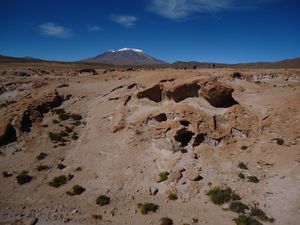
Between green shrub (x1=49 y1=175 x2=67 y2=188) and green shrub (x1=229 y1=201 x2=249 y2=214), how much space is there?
11.3 meters

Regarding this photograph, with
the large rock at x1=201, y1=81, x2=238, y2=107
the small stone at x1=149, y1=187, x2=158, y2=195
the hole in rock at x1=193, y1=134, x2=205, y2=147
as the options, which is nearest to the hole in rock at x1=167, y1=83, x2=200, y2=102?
the large rock at x1=201, y1=81, x2=238, y2=107

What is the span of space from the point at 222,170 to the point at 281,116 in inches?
242

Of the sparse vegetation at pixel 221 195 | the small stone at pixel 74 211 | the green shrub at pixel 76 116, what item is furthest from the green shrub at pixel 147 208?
the green shrub at pixel 76 116

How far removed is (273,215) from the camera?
57.5ft

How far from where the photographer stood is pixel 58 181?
2238 centimetres

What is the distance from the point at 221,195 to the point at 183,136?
5.93 meters

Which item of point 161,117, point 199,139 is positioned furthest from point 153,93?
point 199,139

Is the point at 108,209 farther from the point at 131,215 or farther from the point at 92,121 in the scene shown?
the point at 92,121

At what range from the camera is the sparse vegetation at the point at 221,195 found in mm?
19125

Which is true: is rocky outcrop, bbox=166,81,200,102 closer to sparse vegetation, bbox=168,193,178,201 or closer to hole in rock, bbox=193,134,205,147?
hole in rock, bbox=193,134,205,147

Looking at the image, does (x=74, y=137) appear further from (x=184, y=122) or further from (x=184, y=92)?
(x=184, y=92)

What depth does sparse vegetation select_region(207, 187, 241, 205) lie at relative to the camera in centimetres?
1912

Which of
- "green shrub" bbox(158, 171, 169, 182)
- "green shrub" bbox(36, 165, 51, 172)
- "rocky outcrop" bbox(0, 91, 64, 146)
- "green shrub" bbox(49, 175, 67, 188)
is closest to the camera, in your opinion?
"green shrub" bbox(158, 171, 169, 182)

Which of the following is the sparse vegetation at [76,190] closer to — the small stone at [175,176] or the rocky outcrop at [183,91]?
the small stone at [175,176]
